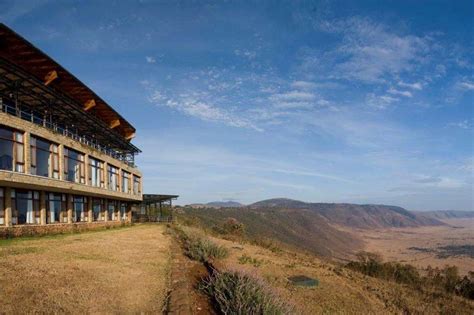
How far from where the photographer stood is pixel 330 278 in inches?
572

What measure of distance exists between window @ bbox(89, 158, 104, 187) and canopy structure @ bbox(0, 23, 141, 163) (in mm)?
3688

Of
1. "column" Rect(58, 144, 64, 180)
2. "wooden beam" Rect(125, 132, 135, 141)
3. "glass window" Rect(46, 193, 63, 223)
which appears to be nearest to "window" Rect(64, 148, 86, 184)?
"column" Rect(58, 144, 64, 180)

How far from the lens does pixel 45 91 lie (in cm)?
2548

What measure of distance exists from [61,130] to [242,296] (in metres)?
27.5

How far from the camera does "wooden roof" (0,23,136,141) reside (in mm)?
23516

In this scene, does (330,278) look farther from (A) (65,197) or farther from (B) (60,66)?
(B) (60,66)

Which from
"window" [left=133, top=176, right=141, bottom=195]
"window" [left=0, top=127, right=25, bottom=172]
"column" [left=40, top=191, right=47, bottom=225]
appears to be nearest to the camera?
"window" [left=0, top=127, right=25, bottom=172]

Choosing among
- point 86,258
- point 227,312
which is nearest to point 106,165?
point 86,258

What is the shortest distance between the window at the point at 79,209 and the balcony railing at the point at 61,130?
482 cm

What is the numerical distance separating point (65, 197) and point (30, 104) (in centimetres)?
777

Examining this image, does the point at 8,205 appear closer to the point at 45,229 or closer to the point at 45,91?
the point at 45,229

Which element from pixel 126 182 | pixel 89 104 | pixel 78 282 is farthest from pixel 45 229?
pixel 126 182

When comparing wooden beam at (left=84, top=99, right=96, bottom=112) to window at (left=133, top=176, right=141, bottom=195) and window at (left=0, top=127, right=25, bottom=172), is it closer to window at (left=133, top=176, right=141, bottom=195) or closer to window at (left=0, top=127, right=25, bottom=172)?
window at (left=133, top=176, right=141, bottom=195)

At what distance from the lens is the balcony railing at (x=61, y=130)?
22230 mm
